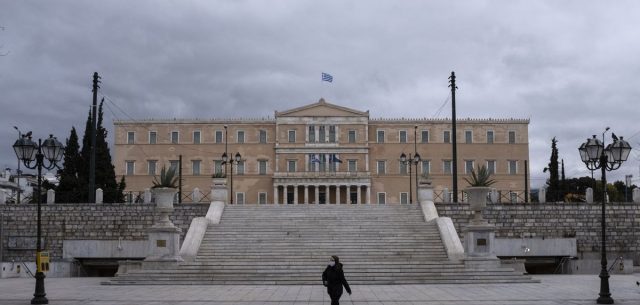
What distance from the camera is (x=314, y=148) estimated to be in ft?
245

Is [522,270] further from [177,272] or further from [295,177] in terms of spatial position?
[295,177]

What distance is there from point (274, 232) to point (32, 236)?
12.0 m

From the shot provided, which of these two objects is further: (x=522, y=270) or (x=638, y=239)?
(x=638, y=239)

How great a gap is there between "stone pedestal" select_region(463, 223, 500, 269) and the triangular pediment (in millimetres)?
52256

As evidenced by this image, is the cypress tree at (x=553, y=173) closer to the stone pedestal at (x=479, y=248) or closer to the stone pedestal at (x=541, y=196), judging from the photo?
the stone pedestal at (x=541, y=196)

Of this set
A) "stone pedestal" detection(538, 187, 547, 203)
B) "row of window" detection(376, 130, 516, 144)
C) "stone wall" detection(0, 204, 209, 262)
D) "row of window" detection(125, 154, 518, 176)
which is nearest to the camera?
"stone wall" detection(0, 204, 209, 262)

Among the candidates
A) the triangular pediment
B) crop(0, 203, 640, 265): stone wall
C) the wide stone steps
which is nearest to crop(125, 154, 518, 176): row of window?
the triangular pediment

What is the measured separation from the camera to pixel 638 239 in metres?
32.5

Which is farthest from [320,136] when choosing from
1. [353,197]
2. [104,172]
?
[104,172]

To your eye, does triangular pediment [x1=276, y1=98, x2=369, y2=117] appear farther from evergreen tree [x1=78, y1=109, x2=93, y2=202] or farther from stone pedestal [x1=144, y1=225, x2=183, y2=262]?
stone pedestal [x1=144, y1=225, x2=183, y2=262]

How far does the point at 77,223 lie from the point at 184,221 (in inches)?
193

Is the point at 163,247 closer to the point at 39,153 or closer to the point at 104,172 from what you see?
the point at 39,153

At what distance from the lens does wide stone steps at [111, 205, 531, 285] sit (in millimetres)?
21688

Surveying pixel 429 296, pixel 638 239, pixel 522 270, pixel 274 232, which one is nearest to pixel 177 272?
pixel 274 232
